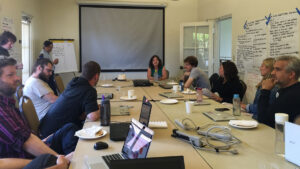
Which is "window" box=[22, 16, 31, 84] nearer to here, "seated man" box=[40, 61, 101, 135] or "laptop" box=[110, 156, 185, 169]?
"seated man" box=[40, 61, 101, 135]

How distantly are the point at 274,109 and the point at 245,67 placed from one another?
2.73 m

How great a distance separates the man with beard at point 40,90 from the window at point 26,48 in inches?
109

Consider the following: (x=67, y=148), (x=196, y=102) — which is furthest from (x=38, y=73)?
(x=196, y=102)

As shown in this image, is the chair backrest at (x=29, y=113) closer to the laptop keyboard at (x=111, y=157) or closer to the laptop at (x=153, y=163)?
the laptop keyboard at (x=111, y=157)

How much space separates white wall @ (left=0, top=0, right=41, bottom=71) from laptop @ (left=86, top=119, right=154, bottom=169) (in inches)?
147

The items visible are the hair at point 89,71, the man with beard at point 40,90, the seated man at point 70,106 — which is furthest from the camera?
the man with beard at point 40,90

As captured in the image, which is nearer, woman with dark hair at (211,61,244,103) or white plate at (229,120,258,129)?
white plate at (229,120,258,129)

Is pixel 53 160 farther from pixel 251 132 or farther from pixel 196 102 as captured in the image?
pixel 196 102

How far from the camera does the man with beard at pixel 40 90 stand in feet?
9.81

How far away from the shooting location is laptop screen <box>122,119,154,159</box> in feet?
4.29

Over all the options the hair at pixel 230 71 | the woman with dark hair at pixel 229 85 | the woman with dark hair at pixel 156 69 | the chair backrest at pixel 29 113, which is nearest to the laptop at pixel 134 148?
the chair backrest at pixel 29 113

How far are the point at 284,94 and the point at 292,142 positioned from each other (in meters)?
0.99

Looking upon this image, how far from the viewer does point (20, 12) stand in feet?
16.6

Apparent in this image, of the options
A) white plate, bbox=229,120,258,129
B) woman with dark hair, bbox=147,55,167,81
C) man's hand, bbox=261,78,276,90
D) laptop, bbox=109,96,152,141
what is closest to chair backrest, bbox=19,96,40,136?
laptop, bbox=109,96,152,141
